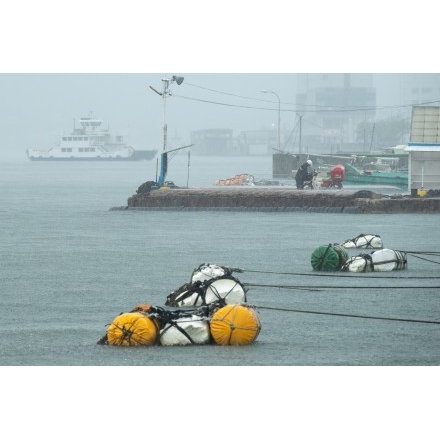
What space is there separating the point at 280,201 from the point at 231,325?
1533 inches

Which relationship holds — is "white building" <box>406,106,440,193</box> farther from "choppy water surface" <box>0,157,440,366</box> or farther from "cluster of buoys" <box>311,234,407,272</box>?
"cluster of buoys" <box>311,234,407,272</box>

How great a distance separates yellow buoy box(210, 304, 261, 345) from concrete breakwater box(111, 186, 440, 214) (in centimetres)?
3556

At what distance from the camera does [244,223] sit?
47969 mm

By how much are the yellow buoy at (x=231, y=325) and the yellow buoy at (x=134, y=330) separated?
2.62 feet

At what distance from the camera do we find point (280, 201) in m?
56.4

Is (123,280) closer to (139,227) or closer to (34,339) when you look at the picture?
(34,339)

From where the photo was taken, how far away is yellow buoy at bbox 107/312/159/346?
17.6 metres

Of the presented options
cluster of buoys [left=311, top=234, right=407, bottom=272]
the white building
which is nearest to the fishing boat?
the white building

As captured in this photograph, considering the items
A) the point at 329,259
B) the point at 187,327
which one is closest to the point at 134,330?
the point at 187,327

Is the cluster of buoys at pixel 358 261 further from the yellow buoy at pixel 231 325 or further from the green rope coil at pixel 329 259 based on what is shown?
the yellow buoy at pixel 231 325

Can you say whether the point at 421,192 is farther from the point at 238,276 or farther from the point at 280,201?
the point at 238,276

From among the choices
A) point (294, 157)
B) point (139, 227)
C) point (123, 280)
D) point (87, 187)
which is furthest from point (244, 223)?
point (294, 157)

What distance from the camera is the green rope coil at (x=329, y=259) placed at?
28.3m

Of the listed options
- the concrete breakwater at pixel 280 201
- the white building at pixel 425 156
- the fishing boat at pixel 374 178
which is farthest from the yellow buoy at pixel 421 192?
the fishing boat at pixel 374 178
